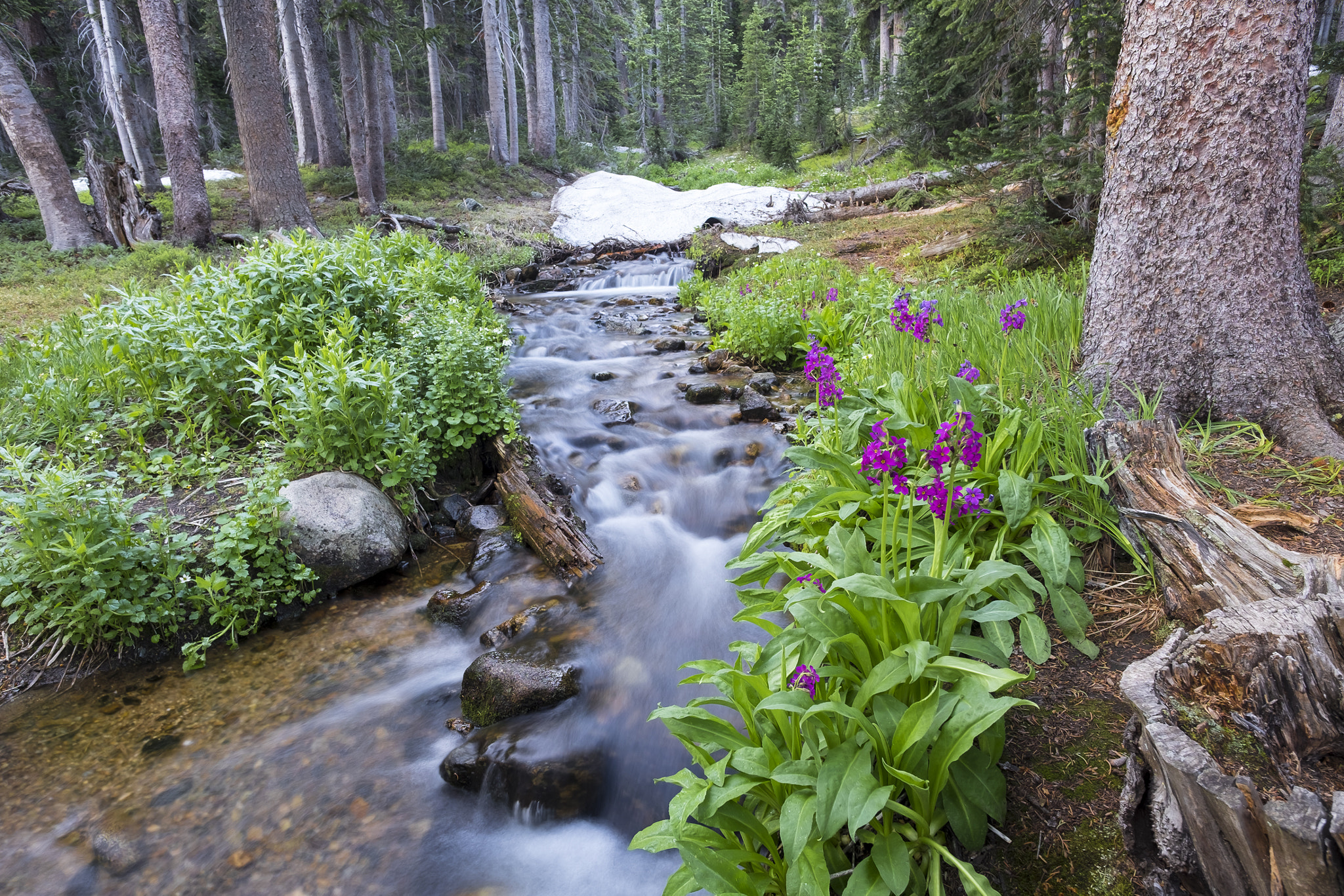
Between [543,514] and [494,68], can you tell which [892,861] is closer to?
[543,514]

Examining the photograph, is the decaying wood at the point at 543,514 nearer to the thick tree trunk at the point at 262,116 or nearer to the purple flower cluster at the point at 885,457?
the purple flower cluster at the point at 885,457

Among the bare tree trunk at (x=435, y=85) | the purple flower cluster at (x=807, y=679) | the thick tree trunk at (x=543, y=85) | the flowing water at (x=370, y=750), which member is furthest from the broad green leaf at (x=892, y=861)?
the thick tree trunk at (x=543, y=85)

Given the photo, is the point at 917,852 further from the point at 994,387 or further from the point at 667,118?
the point at 667,118

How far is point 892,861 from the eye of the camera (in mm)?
1933

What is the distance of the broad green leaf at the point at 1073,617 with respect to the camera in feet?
8.46

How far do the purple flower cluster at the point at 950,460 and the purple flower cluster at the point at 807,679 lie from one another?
65 cm

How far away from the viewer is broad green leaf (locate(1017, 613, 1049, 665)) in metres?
2.37

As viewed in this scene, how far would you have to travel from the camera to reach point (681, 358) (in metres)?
8.95

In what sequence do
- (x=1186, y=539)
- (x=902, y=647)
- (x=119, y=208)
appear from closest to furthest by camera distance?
(x=902, y=647)
(x=1186, y=539)
(x=119, y=208)

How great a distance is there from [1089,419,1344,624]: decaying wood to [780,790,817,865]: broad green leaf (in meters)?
1.46

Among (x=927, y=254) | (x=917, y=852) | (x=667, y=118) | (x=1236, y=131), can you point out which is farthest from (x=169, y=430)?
(x=667, y=118)

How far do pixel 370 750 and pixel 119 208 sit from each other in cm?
1389

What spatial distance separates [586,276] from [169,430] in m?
10.5

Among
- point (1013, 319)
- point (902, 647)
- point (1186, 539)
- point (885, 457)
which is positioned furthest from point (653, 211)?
point (902, 647)
